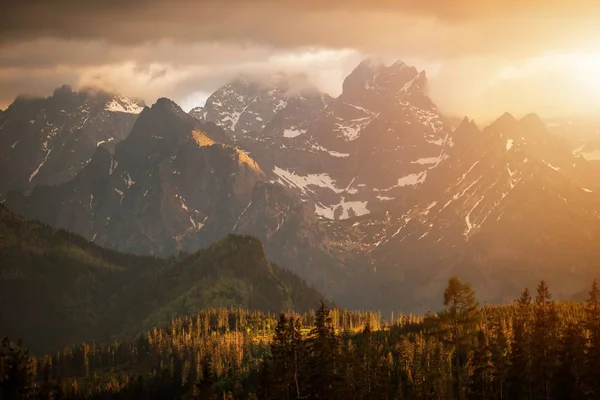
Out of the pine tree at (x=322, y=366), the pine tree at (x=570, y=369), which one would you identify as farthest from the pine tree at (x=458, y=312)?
the pine tree at (x=570, y=369)

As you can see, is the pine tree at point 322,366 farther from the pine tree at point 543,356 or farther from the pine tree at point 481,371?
the pine tree at point 543,356

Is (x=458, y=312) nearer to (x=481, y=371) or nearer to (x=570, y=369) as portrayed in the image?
(x=481, y=371)

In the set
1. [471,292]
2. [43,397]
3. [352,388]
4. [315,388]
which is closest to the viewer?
[471,292]

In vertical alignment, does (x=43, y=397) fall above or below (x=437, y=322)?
below

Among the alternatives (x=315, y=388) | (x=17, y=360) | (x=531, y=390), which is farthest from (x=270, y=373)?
(x=531, y=390)

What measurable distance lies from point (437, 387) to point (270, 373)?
46.5 m

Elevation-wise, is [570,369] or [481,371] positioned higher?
[481,371]

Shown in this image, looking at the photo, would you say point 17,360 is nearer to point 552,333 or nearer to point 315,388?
point 315,388

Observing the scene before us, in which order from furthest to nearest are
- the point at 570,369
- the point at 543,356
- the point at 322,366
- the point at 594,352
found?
the point at 570,369, the point at 543,356, the point at 594,352, the point at 322,366

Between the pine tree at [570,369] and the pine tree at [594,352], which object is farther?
the pine tree at [570,369]

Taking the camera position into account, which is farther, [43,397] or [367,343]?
[367,343]

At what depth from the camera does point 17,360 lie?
6309 inches

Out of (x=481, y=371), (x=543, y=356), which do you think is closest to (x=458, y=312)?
(x=481, y=371)

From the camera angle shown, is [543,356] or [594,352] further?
[543,356]
